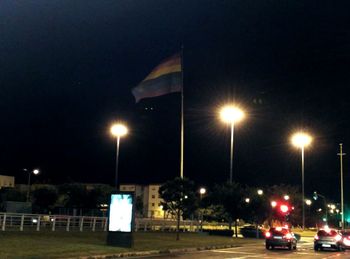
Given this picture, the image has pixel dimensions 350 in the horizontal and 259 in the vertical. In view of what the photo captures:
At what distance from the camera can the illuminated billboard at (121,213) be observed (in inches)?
1064

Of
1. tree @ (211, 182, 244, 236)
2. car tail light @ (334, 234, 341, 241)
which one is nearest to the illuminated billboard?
car tail light @ (334, 234, 341, 241)

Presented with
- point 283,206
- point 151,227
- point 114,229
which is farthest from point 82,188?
point 114,229

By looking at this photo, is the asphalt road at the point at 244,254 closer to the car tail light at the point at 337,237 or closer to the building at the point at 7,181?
the car tail light at the point at 337,237

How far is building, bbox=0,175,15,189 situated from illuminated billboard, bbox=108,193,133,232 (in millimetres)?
125110

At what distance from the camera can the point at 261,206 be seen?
2223 inches

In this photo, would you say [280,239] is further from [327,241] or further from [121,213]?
[121,213]

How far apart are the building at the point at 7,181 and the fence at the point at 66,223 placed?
101446 mm

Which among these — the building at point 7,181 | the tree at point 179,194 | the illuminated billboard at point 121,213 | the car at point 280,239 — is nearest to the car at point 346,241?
the car at point 280,239

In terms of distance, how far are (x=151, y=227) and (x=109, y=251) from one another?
86.7 feet

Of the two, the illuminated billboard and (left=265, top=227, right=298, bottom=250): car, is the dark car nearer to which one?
(left=265, top=227, right=298, bottom=250): car

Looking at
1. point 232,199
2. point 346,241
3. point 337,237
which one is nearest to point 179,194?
point 337,237

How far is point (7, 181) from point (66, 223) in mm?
114123

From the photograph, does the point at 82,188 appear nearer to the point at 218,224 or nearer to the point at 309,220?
the point at 218,224

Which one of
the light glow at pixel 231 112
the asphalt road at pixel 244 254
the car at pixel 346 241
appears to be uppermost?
the light glow at pixel 231 112
